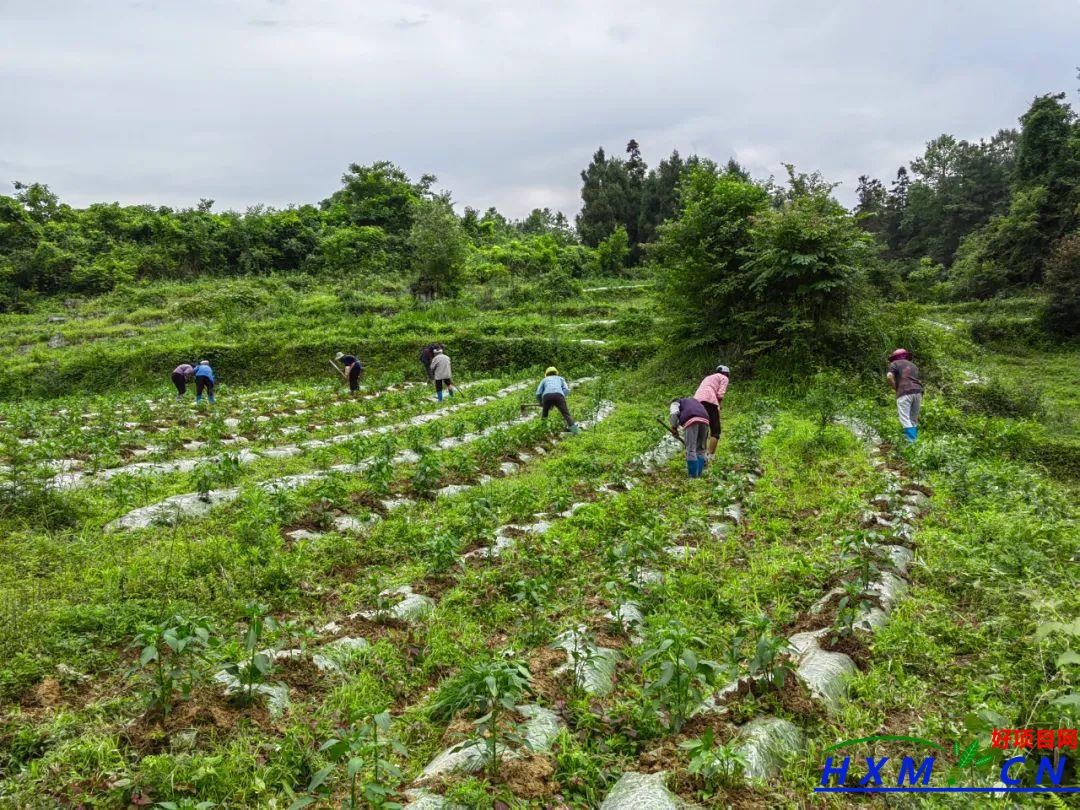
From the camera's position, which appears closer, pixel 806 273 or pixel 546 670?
pixel 546 670

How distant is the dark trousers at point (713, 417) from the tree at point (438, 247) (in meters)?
23.9

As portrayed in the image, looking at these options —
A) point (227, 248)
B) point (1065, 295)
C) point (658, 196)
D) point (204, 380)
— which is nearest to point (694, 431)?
point (204, 380)

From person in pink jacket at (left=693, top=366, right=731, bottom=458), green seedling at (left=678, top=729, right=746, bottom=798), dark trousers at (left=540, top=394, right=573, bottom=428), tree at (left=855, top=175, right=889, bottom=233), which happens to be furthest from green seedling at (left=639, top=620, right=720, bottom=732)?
tree at (left=855, top=175, right=889, bottom=233)

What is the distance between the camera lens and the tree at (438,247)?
30.2m

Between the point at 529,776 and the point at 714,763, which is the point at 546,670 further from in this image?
the point at 714,763

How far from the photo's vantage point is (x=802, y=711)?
3127 mm

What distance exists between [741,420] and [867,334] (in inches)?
231

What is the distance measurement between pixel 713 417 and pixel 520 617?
6084 millimetres

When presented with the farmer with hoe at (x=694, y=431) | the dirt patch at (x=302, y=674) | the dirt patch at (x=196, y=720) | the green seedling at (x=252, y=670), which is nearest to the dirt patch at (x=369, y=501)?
the dirt patch at (x=302, y=674)

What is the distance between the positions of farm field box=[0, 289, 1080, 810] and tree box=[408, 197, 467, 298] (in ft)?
74.5

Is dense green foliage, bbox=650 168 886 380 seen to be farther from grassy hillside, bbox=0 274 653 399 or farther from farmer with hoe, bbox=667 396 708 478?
farmer with hoe, bbox=667 396 708 478

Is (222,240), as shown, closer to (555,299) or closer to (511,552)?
(555,299)

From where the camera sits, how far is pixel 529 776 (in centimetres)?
281

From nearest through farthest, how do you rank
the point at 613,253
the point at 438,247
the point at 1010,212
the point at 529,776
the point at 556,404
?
the point at 529,776, the point at 556,404, the point at 438,247, the point at 1010,212, the point at 613,253
